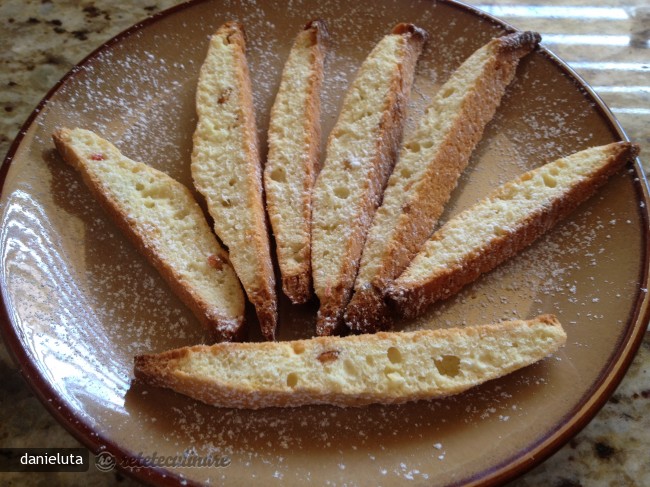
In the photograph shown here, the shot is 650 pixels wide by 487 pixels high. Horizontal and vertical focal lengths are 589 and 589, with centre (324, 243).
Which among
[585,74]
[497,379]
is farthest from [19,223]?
[585,74]

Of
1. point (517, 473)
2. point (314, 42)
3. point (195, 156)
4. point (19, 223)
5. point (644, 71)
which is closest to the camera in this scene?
point (517, 473)

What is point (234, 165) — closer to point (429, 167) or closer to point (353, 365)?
point (429, 167)

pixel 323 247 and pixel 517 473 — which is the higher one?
pixel 323 247

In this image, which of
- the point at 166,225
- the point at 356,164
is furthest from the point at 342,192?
the point at 166,225

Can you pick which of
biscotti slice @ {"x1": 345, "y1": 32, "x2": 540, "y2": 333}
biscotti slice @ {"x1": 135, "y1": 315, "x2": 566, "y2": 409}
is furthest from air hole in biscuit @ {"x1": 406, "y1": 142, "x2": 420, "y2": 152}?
biscotti slice @ {"x1": 135, "y1": 315, "x2": 566, "y2": 409}

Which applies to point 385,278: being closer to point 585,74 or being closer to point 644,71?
point 585,74

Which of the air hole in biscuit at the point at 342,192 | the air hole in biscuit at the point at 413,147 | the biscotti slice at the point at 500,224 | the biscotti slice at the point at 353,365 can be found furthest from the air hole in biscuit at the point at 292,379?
the air hole in biscuit at the point at 413,147
